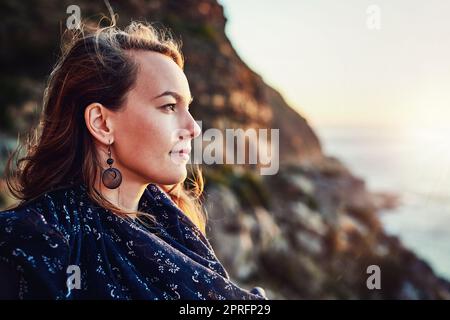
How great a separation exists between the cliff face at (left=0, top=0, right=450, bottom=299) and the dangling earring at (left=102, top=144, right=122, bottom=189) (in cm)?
700

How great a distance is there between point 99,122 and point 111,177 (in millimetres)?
182

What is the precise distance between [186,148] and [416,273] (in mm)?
19633

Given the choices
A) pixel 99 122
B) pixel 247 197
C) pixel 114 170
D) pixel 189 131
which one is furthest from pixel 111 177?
pixel 247 197

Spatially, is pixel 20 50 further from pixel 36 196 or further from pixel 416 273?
pixel 416 273

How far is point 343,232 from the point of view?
71.2 feet

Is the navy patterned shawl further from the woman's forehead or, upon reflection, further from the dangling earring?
the woman's forehead

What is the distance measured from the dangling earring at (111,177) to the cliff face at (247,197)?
23.0 feet

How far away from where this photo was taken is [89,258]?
162 centimetres

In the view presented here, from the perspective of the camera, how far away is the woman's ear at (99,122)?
1762 millimetres

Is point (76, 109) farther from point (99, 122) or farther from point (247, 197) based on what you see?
point (247, 197)

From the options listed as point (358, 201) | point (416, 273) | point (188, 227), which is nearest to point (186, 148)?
point (188, 227)

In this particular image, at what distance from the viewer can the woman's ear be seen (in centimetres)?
176

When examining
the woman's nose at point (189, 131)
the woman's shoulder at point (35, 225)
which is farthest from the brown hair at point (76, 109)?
the woman's nose at point (189, 131)

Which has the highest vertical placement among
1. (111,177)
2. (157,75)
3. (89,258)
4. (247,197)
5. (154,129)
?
(247,197)
